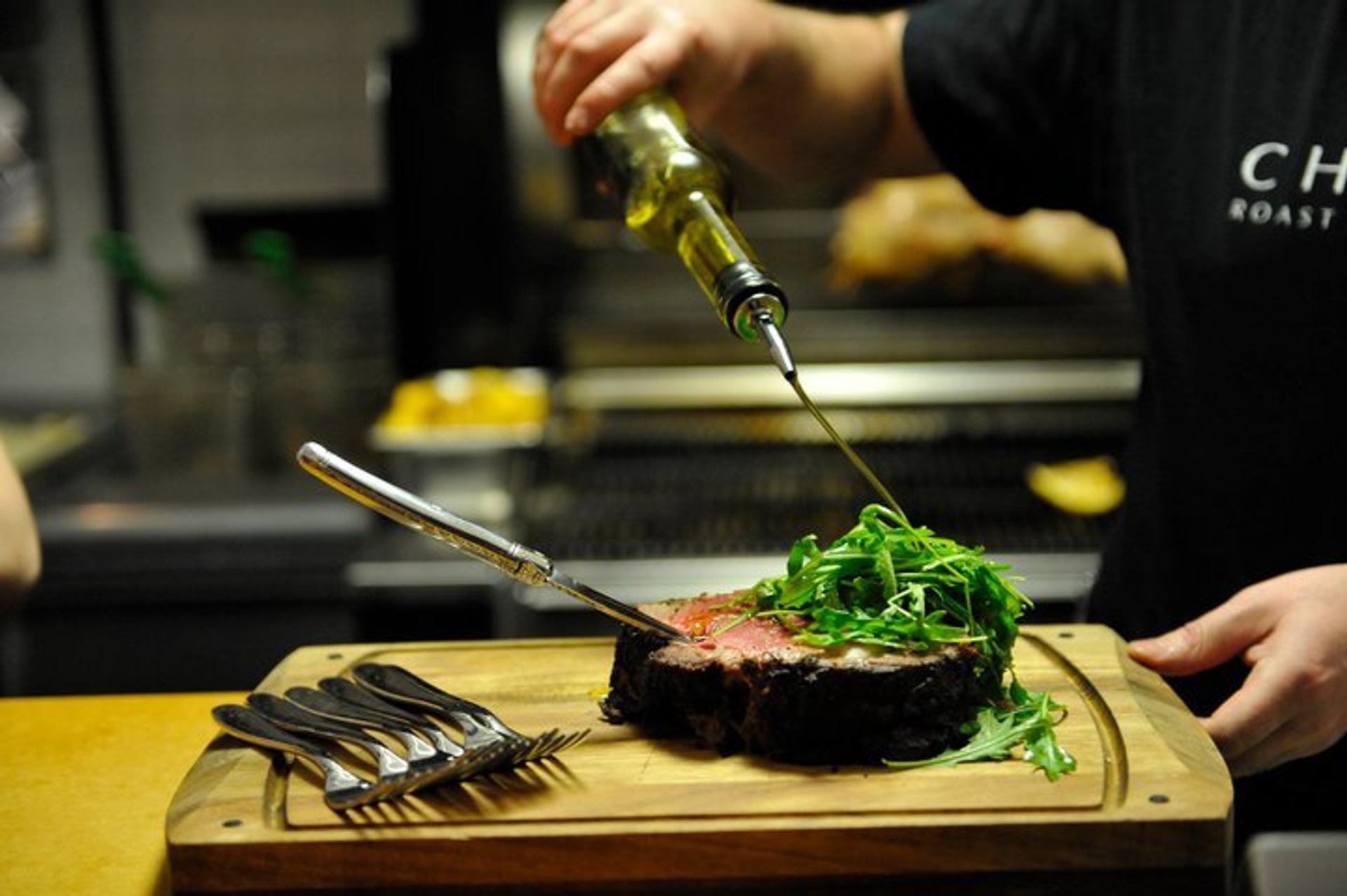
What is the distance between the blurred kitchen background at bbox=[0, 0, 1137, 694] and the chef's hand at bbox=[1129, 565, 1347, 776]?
1176 millimetres

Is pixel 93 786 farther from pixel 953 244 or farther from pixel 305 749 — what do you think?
pixel 953 244

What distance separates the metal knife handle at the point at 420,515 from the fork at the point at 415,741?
158 millimetres

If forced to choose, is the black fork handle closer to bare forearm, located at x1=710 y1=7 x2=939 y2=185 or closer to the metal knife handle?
the metal knife handle

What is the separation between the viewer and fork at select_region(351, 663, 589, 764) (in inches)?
51.7

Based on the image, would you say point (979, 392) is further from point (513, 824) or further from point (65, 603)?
point (513, 824)

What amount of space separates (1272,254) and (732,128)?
709 millimetres

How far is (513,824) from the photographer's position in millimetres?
1199

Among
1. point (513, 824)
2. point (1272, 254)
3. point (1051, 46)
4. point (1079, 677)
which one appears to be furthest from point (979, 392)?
point (513, 824)

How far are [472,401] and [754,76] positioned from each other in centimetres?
Answer: 146

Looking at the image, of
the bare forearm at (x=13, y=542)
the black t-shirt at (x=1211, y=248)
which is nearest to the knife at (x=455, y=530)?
the bare forearm at (x=13, y=542)

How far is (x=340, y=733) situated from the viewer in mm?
1363

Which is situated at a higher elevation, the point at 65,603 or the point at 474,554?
the point at 474,554

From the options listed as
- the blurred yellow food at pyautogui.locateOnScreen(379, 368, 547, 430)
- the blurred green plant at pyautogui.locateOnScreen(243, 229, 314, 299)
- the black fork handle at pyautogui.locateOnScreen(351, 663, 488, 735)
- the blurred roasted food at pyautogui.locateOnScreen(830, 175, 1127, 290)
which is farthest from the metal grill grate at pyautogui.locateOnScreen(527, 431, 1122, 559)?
the black fork handle at pyautogui.locateOnScreen(351, 663, 488, 735)

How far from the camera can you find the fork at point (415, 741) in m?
1.26
